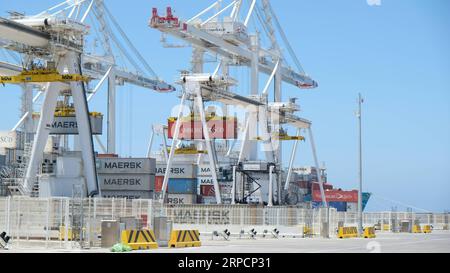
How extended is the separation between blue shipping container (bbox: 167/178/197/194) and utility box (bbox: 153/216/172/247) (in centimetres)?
4312

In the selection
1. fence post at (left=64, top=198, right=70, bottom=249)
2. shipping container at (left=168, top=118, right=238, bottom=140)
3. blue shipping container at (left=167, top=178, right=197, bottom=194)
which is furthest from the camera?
shipping container at (left=168, top=118, right=238, bottom=140)

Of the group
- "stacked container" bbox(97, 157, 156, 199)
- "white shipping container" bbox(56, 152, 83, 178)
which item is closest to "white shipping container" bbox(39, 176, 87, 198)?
"white shipping container" bbox(56, 152, 83, 178)

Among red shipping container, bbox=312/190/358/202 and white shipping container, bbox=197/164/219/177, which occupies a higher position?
white shipping container, bbox=197/164/219/177

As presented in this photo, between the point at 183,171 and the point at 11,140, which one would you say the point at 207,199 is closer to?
the point at 183,171

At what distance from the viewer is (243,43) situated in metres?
76.5

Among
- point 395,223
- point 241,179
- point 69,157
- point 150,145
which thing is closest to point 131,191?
point 69,157

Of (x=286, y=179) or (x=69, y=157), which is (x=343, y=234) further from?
(x=286, y=179)

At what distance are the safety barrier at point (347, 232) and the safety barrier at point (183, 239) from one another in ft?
52.8

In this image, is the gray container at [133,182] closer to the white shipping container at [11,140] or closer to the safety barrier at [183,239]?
the white shipping container at [11,140]

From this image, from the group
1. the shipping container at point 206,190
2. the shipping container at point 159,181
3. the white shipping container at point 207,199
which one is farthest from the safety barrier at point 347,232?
the shipping container at point 159,181

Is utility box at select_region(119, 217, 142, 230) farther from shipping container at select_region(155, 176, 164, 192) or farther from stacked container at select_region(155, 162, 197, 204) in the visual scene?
shipping container at select_region(155, 176, 164, 192)

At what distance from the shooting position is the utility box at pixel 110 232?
3388 cm

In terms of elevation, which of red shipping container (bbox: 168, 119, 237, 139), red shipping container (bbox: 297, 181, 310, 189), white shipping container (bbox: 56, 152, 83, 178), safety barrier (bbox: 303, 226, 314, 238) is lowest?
safety barrier (bbox: 303, 226, 314, 238)

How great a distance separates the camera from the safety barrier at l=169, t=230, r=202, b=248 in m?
35.5
